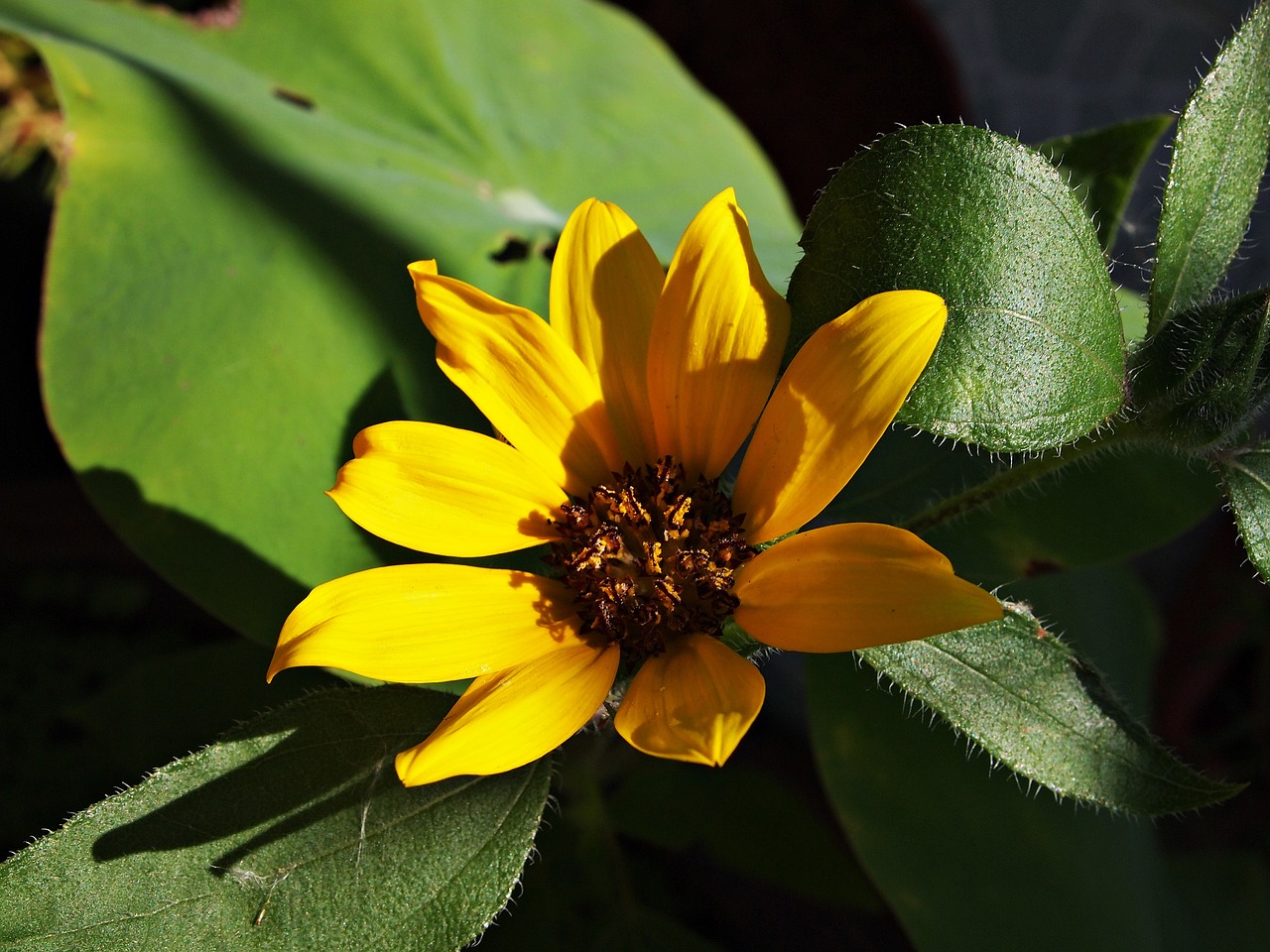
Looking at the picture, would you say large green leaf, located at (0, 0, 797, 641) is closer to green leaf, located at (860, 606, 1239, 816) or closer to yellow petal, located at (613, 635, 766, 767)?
yellow petal, located at (613, 635, 766, 767)

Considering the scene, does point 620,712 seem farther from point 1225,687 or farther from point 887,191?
point 1225,687

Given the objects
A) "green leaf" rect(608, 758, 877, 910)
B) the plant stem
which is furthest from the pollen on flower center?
"green leaf" rect(608, 758, 877, 910)

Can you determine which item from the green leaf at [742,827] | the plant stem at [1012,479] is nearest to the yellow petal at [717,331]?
the plant stem at [1012,479]

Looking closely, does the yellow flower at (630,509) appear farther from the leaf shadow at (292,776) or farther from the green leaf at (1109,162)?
the green leaf at (1109,162)

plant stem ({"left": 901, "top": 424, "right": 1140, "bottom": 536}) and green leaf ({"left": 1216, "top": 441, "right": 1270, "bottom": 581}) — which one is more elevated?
green leaf ({"left": 1216, "top": 441, "right": 1270, "bottom": 581})

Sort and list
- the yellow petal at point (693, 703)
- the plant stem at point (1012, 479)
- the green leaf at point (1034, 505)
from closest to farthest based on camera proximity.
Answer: the yellow petal at point (693, 703) < the plant stem at point (1012, 479) < the green leaf at point (1034, 505)
